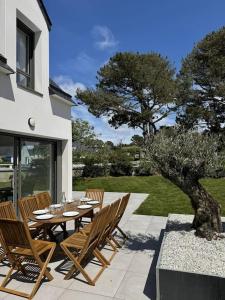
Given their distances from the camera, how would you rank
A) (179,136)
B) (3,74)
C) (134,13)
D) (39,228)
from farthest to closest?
1. (134,13)
2. (3,74)
3. (39,228)
4. (179,136)

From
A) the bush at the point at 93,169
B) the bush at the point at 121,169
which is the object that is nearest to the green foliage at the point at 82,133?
the bush at the point at 93,169

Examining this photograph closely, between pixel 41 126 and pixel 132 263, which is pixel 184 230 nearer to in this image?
pixel 132 263

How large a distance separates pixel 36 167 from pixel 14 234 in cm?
485

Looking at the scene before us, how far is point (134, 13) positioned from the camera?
12.0 m

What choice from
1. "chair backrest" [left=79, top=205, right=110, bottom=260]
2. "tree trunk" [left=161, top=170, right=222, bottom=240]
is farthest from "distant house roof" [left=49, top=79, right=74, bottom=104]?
"tree trunk" [left=161, top=170, right=222, bottom=240]

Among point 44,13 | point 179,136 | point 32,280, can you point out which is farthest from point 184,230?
point 44,13

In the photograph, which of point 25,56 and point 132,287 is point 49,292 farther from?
point 25,56

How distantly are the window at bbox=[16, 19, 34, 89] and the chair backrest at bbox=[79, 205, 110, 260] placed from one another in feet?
16.4

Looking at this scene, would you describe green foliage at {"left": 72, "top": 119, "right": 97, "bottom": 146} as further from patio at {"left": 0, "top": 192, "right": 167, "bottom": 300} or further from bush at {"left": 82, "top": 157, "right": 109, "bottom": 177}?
patio at {"left": 0, "top": 192, "right": 167, "bottom": 300}

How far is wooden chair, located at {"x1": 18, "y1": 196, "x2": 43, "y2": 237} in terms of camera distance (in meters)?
5.81

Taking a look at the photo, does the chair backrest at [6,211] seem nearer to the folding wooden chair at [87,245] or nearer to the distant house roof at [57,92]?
the folding wooden chair at [87,245]

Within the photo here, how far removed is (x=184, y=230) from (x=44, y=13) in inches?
313

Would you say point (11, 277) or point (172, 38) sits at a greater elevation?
point (172, 38)

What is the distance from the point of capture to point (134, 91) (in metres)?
24.5
